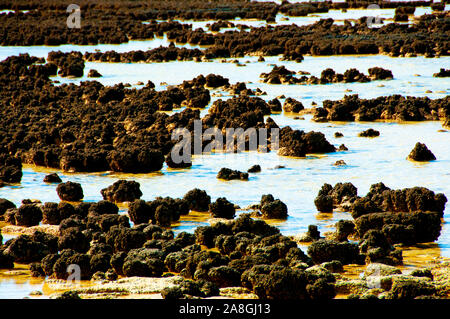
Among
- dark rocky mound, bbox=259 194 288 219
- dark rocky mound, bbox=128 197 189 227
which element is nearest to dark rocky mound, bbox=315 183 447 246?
dark rocky mound, bbox=259 194 288 219

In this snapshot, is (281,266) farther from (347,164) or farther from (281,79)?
(281,79)

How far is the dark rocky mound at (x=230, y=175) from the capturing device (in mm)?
16031

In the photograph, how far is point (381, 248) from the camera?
10375 millimetres

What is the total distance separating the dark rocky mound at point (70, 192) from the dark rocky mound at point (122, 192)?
0.48 m

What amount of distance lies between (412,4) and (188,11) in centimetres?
1925

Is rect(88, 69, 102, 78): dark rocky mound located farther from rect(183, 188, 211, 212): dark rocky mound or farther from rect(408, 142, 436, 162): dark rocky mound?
rect(183, 188, 211, 212): dark rocky mound

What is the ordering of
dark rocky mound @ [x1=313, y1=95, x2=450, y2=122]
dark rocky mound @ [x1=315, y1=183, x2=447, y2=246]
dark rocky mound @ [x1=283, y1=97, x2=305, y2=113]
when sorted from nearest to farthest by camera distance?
1. dark rocky mound @ [x1=315, y1=183, x2=447, y2=246]
2. dark rocky mound @ [x1=313, y1=95, x2=450, y2=122]
3. dark rocky mound @ [x1=283, y1=97, x2=305, y2=113]

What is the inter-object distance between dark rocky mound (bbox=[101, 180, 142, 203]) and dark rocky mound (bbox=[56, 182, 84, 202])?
1.59ft

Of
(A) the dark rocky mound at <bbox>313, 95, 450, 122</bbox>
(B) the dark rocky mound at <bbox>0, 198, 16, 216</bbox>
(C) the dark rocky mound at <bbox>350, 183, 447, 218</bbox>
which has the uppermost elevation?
(A) the dark rocky mound at <bbox>313, 95, 450, 122</bbox>

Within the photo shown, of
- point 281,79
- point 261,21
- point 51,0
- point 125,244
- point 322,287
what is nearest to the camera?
point 322,287

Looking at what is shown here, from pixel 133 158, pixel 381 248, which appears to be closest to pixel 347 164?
pixel 133 158

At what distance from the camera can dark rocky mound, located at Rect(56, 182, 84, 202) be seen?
1456cm

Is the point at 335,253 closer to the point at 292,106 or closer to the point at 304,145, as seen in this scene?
the point at 304,145

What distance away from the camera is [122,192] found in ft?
47.3
